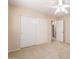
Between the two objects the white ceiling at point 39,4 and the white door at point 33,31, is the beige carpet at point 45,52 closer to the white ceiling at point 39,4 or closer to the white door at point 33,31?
the white door at point 33,31

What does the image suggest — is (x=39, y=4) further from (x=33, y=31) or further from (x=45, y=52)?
(x=45, y=52)

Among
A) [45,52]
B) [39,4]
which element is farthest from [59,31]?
[39,4]

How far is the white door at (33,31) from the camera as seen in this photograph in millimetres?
2756

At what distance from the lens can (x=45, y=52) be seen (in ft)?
8.57

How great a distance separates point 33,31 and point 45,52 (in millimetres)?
817

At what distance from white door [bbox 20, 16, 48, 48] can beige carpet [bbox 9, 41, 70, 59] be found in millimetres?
198

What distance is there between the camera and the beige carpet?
228 cm

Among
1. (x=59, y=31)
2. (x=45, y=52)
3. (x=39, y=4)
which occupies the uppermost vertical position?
(x=39, y=4)

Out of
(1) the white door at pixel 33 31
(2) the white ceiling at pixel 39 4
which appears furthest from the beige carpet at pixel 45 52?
(2) the white ceiling at pixel 39 4

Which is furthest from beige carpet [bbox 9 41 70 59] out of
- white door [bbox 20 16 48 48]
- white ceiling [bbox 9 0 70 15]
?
white ceiling [bbox 9 0 70 15]

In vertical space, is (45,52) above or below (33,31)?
below

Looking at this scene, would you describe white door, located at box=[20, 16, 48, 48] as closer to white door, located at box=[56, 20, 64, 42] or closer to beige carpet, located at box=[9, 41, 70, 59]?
beige carpet, located at box=[9, 41, 70, 59]

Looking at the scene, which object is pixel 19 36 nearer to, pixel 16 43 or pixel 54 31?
pixel 16 43
